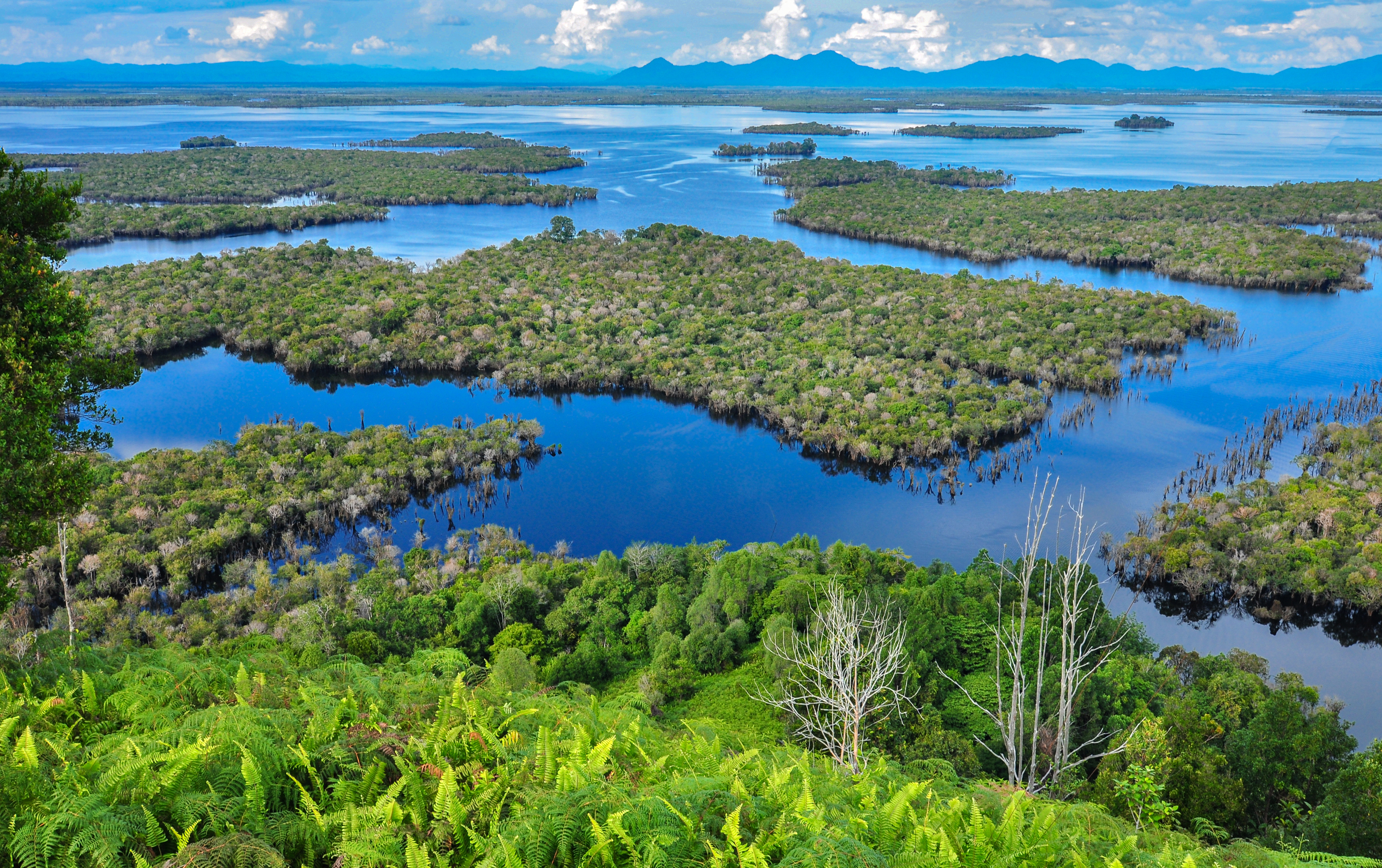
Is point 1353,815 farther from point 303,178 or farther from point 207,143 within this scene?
point 207,143

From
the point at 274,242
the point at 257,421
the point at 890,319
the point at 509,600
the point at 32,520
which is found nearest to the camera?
the point at 32,520

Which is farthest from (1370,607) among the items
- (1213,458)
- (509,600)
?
(509,600)

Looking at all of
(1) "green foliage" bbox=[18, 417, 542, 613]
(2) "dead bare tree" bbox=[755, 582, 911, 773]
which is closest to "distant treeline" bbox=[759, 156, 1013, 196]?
(1) "green foliage" bbox=[18, 417, 542, 613]

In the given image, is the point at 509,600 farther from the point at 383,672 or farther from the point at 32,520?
the point at 32,520

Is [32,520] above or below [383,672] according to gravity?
above

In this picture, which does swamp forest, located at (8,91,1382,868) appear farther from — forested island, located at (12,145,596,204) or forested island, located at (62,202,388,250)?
forested island, located at (12,145,596,204)

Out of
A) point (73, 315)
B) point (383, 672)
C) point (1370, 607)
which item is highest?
point (73, 315)
